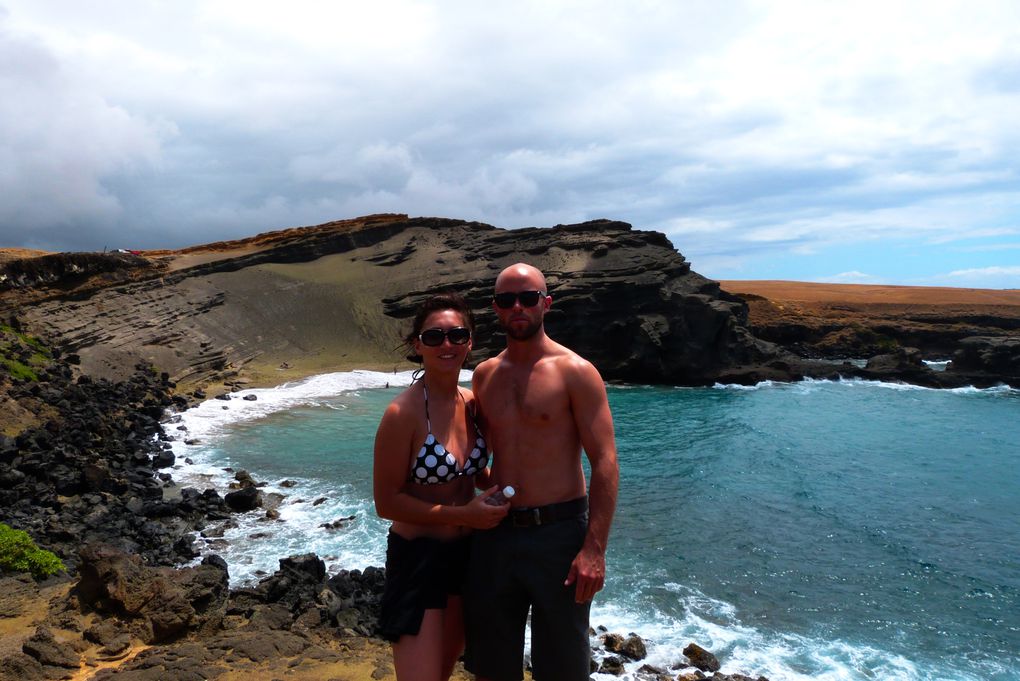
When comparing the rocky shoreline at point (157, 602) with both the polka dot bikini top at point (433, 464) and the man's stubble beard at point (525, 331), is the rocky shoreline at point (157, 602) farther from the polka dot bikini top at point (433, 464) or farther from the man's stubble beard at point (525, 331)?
the man's stubble beard at point (525, 331)

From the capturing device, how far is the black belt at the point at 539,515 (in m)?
3.97

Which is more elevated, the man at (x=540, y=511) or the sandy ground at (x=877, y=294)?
the sandy ground at (x=877, y=294)

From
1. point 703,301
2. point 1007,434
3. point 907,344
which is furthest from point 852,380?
point 907,344

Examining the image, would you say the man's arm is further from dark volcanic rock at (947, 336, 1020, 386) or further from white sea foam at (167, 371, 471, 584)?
dark volcanic rock at (947, 336, 1020, 386)

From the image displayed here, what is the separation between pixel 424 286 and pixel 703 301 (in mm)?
19455

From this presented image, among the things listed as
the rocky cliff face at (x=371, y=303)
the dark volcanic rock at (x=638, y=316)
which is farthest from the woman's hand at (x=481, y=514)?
the dark volcanic rock at (x=638, y=316)

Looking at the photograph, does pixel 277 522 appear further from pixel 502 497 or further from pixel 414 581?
pixel 502 497

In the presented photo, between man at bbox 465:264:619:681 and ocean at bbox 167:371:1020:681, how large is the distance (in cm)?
512

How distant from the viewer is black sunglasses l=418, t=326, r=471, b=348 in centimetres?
409

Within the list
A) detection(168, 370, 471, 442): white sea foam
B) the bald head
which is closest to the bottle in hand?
the bald head

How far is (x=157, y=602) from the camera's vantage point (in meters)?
7.31

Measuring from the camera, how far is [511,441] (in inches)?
163

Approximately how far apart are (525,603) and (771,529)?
487 inches

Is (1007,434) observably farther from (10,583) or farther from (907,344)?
(907,344)
